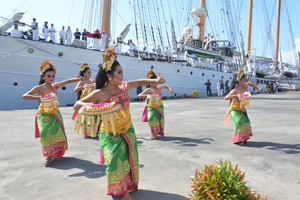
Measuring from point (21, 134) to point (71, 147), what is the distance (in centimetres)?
211

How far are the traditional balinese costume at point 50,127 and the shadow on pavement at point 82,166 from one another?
186 mm

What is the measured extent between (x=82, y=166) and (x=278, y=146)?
13.0 ft

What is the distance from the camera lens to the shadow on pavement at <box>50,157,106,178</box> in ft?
12.1

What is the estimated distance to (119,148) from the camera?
2.87 m

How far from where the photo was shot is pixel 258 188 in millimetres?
3104

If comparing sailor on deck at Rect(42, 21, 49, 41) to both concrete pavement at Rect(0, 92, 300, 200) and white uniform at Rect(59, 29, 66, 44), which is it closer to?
white uniform at Rect(59, 29, 66, 44)

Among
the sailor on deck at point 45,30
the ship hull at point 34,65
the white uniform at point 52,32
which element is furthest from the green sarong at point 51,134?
the white uniform at point 52,32

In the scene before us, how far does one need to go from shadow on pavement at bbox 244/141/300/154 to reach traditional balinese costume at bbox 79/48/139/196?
3329 mm

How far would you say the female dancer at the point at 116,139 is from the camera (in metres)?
2.81

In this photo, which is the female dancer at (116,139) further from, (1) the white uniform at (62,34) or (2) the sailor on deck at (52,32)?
(1) the white uniform at (62,34)

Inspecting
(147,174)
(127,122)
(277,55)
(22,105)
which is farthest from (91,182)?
(277,55)

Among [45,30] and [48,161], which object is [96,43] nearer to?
[45,30]

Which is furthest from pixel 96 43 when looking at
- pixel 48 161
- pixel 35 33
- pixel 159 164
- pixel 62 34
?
pixel 159 164

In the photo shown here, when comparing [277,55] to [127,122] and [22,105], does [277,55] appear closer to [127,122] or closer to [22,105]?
[22,105]
